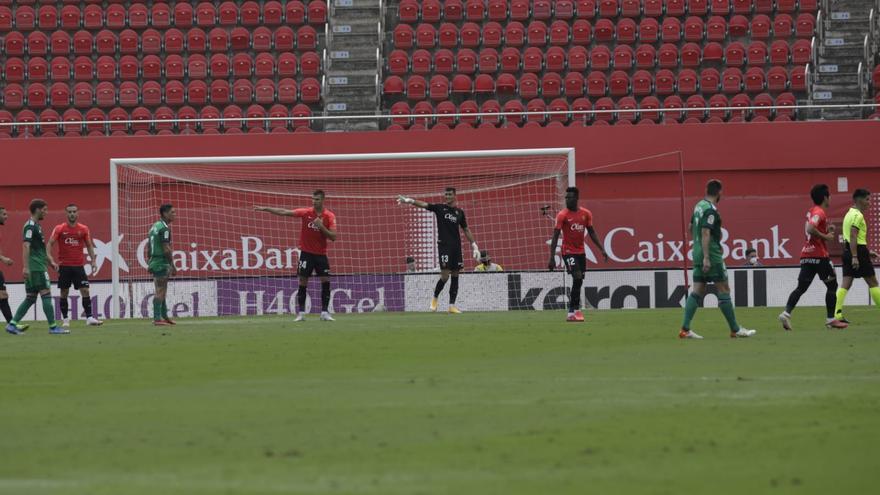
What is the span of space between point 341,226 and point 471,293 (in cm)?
355

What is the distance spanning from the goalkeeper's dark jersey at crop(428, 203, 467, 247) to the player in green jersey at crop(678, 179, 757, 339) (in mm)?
8139

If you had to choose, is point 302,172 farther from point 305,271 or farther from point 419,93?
point 305,271

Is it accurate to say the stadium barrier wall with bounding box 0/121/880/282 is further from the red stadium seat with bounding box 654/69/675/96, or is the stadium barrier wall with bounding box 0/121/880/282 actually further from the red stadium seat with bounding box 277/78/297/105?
the red stadium seat with bounding box 654/69/675/96

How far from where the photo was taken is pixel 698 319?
20.1 m

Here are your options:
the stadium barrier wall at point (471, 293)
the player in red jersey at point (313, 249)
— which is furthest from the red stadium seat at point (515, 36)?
the player in red jersey at point (313, 249)

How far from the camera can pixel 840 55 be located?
31.9 meters

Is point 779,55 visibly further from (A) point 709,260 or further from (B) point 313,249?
(A) point 709,260

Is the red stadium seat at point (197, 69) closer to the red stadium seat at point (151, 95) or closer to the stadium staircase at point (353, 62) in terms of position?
the red stadium seat at point (151, 95)

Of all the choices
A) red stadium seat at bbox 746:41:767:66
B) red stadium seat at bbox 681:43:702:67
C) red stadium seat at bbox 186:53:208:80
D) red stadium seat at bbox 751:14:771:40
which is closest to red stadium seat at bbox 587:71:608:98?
red stadium seat at bbox 681:43:702:67

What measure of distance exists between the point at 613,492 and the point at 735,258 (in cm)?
2301

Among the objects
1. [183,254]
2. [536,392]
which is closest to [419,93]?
[183,254]

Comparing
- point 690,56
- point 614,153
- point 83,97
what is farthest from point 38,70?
point 690,56

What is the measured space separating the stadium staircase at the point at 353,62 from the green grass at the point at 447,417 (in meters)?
16.4

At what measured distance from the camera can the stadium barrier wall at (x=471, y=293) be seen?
86.5ft
